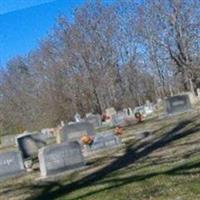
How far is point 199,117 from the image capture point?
23.0m

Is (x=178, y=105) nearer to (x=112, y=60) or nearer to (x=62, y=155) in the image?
(x=62, y=155)

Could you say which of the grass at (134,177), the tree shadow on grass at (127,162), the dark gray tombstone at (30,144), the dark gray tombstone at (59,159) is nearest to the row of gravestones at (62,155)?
the dark gray tombstone at (59,159)

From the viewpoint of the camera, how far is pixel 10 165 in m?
18.3

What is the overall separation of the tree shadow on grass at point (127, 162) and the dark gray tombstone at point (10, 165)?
3375 mm

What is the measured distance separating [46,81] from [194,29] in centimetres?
1831

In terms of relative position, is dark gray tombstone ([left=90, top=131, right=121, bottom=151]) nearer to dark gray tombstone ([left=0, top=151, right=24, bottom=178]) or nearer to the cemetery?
the cemetery

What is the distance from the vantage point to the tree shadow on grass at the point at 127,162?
12.1m

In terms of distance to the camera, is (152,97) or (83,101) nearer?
(83,101)

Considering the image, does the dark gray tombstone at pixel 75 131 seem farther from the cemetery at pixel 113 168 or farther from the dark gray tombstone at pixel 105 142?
the dark gray tombstone at pixel 105 142

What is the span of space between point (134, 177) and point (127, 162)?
3.41m

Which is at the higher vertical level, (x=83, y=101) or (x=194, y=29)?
(x=194, y=29)

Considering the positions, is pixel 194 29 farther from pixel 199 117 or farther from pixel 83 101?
pixel 199 117

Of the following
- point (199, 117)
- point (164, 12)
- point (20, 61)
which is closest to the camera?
point (199, 117)

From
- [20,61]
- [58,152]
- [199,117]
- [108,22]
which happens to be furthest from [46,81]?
[58,152]
